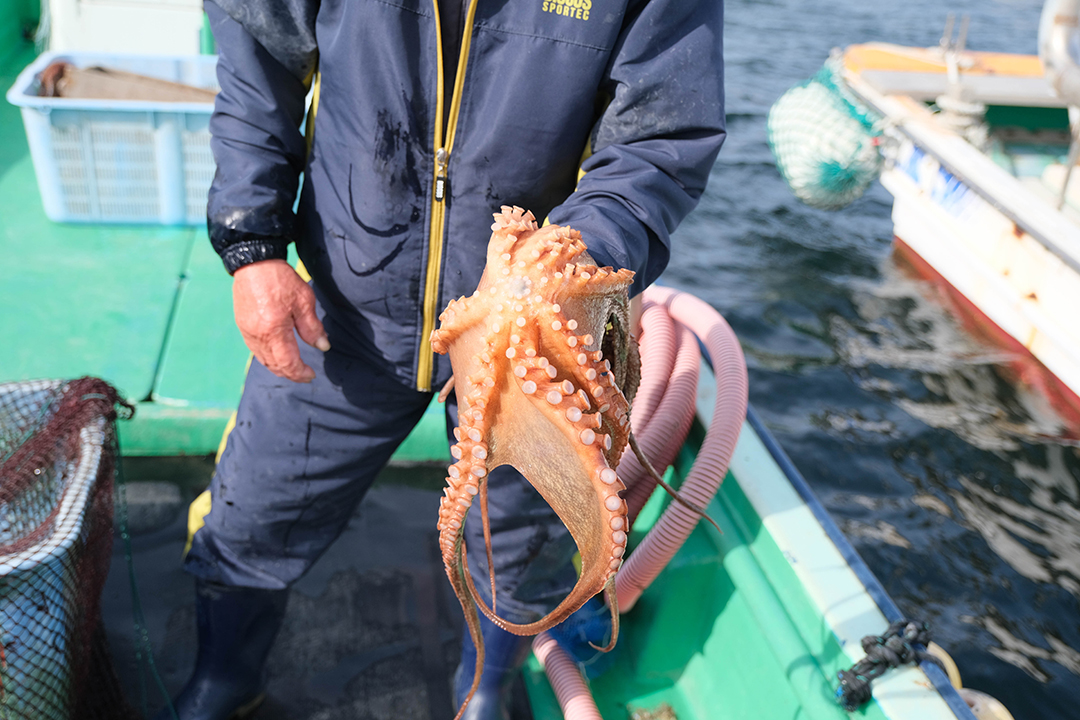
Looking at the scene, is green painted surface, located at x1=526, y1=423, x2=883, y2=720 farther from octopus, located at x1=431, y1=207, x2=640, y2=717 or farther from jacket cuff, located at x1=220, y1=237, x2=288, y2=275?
jacket cuff, located at x1=220, y1=237, x2=288, y2=275

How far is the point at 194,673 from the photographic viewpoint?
2.38 m

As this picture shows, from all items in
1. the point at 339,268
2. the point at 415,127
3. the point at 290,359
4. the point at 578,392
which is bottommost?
the point at 290,359

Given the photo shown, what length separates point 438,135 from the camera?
1.83 metres

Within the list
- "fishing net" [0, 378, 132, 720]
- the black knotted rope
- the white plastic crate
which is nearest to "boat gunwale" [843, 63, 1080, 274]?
the black knotted rope

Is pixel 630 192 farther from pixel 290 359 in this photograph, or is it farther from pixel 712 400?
pixel 712 400

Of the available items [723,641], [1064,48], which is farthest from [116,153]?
[1064,48]

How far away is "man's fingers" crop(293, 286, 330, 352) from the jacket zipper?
0.23m

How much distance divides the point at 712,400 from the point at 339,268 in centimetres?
127

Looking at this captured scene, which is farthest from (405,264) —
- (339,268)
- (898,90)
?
(898,90)

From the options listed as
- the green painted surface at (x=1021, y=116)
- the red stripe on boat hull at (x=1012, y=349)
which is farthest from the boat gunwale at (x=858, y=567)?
the green painted surface at (x=1021, y=116)

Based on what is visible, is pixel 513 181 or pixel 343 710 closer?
pixel 513 181

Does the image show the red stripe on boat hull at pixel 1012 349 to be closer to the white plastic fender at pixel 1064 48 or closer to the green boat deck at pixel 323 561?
the white plastic fender at pixel 1064 48

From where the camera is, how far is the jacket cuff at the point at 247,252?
1.92 meters

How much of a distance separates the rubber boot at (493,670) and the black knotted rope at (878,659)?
0.88 m
